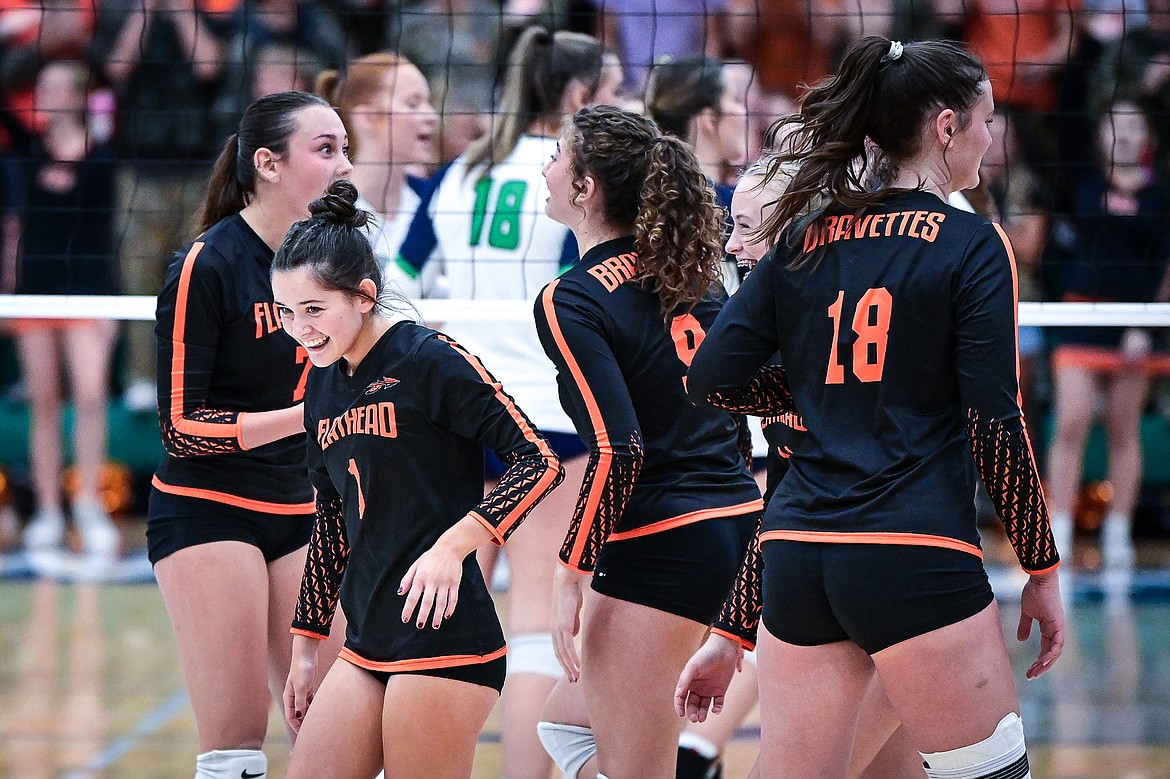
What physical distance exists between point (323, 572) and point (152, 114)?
508 cm

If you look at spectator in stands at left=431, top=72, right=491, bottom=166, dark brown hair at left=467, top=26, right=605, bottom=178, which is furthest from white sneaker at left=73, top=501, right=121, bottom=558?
dark brown hair at left=467, top=26, right=605, bottom=178

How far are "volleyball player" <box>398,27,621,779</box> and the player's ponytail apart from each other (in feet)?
4.10

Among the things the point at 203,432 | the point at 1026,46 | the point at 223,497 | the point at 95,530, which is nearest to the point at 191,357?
the point at 203,432

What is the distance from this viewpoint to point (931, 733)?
2.28 metres

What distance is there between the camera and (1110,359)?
279 inches

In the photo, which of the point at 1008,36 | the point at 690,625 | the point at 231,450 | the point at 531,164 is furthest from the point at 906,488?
the point at 1008,36

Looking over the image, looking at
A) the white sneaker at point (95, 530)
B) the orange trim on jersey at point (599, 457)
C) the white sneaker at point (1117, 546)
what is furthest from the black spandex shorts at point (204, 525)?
the white sneaker at point (1117, 546)

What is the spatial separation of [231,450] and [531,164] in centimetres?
142

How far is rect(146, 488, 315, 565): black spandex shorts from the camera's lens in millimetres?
3217

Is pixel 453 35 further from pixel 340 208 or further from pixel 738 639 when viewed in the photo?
pixel 738 639

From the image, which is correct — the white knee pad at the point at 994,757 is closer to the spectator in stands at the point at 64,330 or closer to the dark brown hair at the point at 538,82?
the dark brown hair at the point at 538,82

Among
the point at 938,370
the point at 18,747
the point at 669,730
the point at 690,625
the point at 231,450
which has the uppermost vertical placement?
the point at 938,370

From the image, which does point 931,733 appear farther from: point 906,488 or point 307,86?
point 307,86

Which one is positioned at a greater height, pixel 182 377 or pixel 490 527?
pixel 182 377
